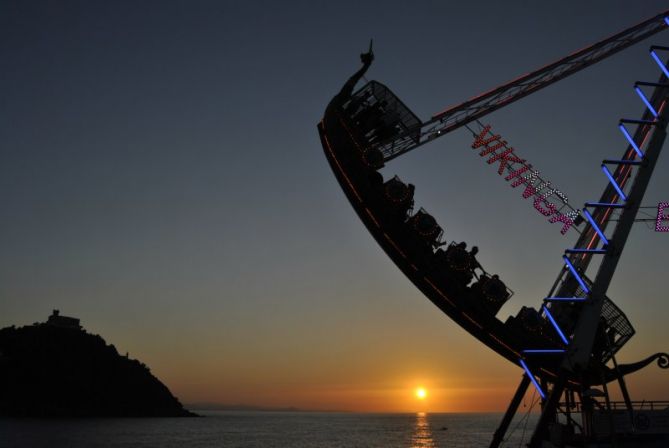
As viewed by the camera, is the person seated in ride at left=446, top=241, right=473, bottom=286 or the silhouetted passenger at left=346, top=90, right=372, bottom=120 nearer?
the person seated in ride at left=446, top=241, right=473, bottom=286

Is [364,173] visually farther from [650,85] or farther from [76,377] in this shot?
[76,377]

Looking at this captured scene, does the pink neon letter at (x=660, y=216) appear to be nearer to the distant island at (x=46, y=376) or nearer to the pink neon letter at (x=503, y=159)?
the pink neon letter at (x=503, y=159)

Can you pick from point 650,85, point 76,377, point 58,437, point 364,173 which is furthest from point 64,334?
point 650,85

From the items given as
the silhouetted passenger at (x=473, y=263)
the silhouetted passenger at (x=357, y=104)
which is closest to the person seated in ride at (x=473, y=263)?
the silhouetted passenger at (x=473, y=263)

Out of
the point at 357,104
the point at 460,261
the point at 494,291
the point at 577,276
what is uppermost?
the point at 357,104

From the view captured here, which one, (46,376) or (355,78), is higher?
(355,78)

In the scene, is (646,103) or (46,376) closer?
(646,103)

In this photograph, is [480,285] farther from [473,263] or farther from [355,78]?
[355,78]

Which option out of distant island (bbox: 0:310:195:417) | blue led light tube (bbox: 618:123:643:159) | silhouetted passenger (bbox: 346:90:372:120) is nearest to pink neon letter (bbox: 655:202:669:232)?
blue led light tube (bbox: 618:123:643:159)

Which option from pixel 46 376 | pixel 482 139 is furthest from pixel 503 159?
pixel 46 376

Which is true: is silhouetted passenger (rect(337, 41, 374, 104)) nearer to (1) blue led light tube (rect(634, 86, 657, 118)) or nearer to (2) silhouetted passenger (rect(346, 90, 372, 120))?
(2) silhouetted passenger (rect(346, 90, 372, 120))

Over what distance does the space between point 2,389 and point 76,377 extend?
23.7 meters

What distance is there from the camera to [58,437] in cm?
10825

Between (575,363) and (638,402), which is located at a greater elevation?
(575,363)
